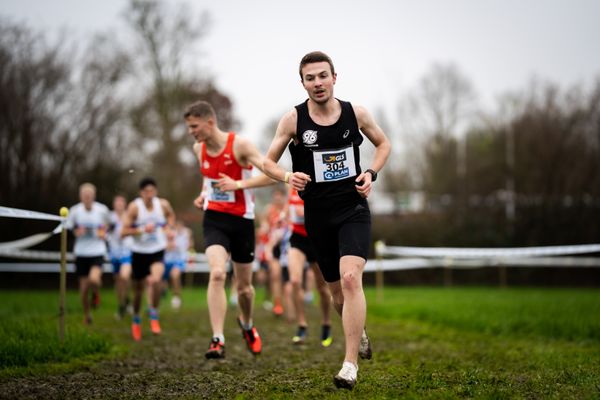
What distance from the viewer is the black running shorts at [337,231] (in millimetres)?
5516

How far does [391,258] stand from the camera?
97.2 ft

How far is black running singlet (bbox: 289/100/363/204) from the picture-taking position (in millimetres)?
5625

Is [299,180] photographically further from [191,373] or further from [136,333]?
[136,333]

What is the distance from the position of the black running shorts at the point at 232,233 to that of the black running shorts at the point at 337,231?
1615 millimetres

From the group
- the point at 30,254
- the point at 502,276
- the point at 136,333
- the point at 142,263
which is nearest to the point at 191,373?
the point at 136,333

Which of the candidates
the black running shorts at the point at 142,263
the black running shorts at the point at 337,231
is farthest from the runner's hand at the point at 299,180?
the black running shorts at the point at 142,263

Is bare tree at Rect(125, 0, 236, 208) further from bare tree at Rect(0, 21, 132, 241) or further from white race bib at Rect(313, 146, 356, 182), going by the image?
white race bib at Rect(313, 146, 356, 182)

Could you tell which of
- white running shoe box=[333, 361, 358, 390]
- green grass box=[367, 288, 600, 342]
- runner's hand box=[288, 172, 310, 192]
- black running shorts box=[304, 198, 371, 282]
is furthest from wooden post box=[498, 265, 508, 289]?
white running shoe box=[333, 361, 358, 390]

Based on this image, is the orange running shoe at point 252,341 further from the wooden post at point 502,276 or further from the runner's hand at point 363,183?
the wooden post at point 502,276

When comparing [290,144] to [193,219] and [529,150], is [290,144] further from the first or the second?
[529,150]

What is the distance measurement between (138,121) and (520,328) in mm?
23365

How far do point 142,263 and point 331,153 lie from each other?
6.13 m

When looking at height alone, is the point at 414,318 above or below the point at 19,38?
below

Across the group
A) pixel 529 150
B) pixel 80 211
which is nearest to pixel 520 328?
pixel 80 211
